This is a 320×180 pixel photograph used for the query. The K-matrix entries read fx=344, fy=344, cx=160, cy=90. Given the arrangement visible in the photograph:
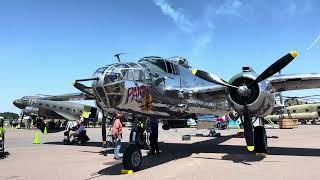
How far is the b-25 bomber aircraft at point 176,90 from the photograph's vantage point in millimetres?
10750

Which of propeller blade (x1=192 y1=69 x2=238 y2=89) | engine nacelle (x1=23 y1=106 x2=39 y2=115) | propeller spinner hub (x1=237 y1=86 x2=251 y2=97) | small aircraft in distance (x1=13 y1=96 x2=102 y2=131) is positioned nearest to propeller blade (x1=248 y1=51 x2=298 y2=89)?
propeller spinner hub (x1=237 y1=86 x2=251 y2=97)

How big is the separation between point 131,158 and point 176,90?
14.7ft

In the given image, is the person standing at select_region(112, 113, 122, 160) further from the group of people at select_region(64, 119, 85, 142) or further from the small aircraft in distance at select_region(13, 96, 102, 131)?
the small aircraft in distance at select_region(13, 96, 102, 131)

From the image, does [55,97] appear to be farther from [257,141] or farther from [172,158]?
[257,141]

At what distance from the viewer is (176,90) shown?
552 inches

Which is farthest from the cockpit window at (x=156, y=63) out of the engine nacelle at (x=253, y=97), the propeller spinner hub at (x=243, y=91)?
the propeller spinner hub at (x=243, y=91)

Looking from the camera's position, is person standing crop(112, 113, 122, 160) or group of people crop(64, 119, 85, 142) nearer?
person standing crop(112, 113, 122, 160)

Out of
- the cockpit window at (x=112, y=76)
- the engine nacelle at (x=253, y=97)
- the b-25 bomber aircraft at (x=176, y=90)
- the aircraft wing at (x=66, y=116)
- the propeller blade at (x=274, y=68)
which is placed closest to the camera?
the cockpit window at (x=112, y=76)

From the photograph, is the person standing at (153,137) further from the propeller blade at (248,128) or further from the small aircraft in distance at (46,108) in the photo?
the small aircraft in distance at (46,108)

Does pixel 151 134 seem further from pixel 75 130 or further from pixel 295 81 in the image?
pixel 75 130

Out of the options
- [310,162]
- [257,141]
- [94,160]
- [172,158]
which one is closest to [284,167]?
[310,162]

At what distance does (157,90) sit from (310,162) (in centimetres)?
592

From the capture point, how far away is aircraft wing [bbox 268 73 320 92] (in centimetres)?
1291

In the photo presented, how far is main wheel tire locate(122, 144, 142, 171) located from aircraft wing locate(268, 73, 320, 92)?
616 centimetres
